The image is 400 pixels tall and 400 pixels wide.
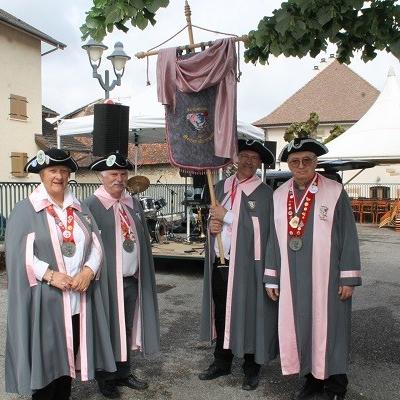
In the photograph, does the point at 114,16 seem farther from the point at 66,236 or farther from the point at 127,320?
the point at 127,320

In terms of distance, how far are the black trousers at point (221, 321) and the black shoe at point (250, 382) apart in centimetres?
3

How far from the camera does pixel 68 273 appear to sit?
3254 mm

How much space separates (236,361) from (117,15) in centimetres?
321

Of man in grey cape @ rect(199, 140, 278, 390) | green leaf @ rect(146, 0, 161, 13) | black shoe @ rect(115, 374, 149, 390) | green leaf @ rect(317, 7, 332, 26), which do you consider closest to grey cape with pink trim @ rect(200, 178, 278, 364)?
man in grey cape @ rect(199, 140, 278, 390)

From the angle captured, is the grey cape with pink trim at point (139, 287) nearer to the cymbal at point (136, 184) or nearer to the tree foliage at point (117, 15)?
the tree foliage at point (117, 15)

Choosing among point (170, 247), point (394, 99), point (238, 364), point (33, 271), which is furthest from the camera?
point (170, 247)

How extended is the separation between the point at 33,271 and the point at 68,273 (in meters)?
0.22

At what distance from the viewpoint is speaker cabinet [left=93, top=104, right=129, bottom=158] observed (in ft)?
24.4

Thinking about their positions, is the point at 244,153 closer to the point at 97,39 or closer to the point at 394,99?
the point at 97,39

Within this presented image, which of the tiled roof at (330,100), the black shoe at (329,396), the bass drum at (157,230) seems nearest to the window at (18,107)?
the bass drum at (157,230)

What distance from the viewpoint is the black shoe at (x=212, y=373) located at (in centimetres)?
426

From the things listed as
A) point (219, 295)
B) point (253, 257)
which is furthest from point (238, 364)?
point (253, 257)

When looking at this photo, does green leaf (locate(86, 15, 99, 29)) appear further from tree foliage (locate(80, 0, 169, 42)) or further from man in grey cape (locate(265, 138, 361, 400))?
man in grey cape (locate(265, 138, 361, 400))

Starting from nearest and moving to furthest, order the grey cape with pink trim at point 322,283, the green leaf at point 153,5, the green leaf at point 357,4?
the green leaf at point 153,5 < the green leaf at point 357,4 < the grey cape with pink trim at point 322,283
